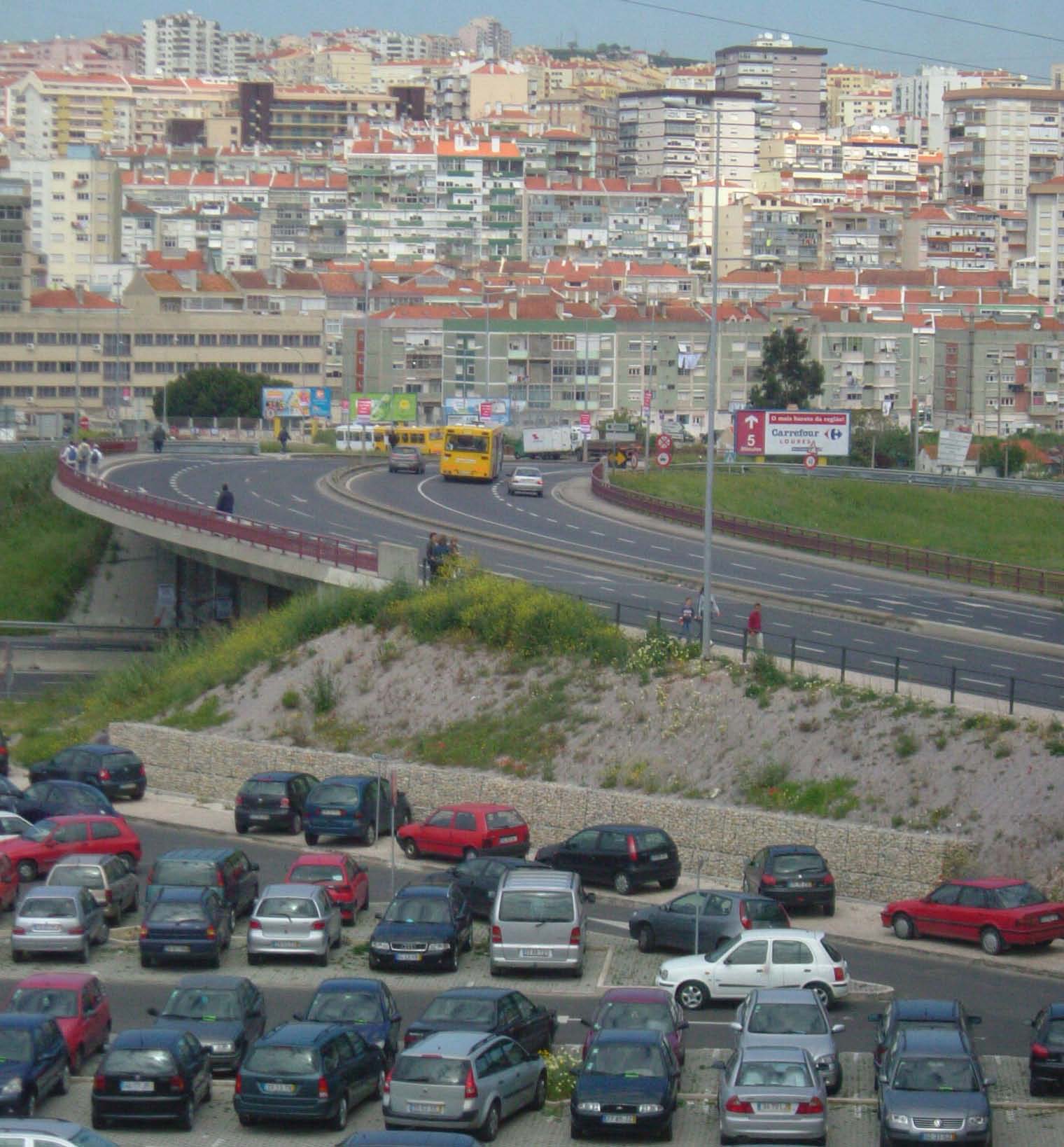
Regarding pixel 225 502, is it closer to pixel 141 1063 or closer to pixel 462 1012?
pixel 462 1012

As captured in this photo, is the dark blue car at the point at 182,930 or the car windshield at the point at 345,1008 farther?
the dark blue car at the point at 182,930

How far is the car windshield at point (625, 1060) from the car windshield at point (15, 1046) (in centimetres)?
490

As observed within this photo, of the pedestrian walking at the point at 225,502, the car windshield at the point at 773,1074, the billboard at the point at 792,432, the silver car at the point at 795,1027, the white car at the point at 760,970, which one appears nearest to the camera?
the car windshield at the point at 773,1074

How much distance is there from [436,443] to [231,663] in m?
59.6

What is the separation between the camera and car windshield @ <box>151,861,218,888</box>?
84.2ft

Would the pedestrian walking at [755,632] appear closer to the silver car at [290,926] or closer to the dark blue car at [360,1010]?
the silver car at [290,926]

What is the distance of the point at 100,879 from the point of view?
2592cm

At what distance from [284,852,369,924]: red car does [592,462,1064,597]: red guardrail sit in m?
29.3

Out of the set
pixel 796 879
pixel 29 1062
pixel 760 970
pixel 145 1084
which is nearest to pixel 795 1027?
pixel 760 970

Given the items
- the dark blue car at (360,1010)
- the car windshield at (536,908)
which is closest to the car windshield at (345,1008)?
the dark blue car at (360,1010)

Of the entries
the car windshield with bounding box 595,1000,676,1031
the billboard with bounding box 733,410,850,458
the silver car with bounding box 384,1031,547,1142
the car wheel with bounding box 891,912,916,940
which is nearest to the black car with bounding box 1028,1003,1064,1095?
the car windshield with bounding box 595,1000,676,1031

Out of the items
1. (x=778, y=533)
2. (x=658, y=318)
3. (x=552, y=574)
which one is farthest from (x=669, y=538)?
(x=658, y=318)

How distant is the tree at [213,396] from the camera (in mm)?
122500

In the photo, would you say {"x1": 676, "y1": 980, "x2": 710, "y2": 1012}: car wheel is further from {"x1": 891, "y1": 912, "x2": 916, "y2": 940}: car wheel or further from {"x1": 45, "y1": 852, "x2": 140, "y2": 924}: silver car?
{"x1": 45, "y1": 852, "x2": 140, "y2": 924}: silver car
